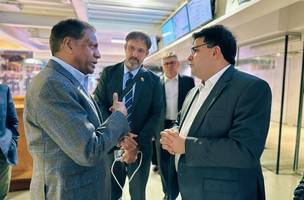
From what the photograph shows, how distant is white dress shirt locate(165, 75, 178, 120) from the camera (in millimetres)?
3072

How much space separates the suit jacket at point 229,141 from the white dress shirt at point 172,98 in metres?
1.78

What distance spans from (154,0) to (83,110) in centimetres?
345

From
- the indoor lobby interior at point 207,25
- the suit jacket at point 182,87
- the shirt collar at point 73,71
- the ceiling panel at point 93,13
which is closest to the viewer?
the shirt collar at point 73,71

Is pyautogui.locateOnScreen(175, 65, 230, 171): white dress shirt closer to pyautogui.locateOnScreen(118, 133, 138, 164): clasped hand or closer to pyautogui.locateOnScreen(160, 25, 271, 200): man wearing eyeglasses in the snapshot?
pyautogui.locateOnScreen(160, 25, 271, 200): man wearing eyeglasses

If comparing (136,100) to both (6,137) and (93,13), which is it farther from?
(93,13)

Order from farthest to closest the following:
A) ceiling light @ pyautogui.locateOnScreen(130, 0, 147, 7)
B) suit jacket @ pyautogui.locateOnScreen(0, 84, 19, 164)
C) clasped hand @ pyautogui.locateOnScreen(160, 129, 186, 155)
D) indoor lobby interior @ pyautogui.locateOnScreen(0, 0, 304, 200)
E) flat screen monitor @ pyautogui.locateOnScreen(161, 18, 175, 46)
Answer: flat screen monitor @ pyautogui.locateOnScreen(161, 18, 175, 46) < ceiling light @ pyautogui.locateOnScreen(130, 0, 147, 7) < indoor lobby interior @ pyautogui.locateOnScreen(0, 0, 304, 200) < suit jacket @ pyautogui.locateOnScreen(0, 84, 19, 164) < clasped hand @ pyautogui.locateOnScreen(160, 129, 186, 155)

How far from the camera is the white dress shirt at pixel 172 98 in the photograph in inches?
121

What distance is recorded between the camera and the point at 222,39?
1.30 metres

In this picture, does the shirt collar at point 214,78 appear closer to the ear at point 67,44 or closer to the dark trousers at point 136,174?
the ear at point 67,44

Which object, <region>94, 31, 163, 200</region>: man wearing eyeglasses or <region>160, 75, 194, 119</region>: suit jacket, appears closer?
<region>94, 31, 163, 200</region>: man wearing eyeglasses

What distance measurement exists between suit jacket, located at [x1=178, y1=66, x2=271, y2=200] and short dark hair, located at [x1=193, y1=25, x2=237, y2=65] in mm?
105

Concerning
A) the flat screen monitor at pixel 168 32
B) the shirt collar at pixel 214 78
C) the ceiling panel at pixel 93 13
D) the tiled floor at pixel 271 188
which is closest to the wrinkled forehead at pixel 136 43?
the shirt collar at pixel 214 78

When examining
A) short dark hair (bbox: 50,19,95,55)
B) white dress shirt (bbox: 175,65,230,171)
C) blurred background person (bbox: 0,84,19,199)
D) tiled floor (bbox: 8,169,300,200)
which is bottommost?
tiled floor (bbox: 8,169,300,200)

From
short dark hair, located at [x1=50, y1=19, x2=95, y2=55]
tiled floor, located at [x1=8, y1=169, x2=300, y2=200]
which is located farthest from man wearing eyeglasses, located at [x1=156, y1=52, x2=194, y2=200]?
short dark hair, located at [x1=50, y1=19, x2=95, y2=55]
